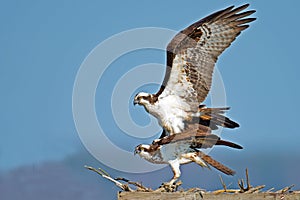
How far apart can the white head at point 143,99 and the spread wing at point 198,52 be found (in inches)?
5.9

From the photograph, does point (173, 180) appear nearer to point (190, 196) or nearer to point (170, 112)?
point (190, 196)

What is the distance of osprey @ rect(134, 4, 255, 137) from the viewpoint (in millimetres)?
9383

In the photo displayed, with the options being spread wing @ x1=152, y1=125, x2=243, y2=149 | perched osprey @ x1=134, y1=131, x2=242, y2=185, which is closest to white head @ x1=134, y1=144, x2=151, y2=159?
perched osprey @ x1=134, y1=131, x2=242, y2=185

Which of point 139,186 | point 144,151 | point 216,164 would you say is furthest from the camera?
point 216,164

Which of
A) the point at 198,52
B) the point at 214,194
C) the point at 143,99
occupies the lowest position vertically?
the point at 214,194

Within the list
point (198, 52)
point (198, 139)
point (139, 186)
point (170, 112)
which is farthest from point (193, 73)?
point (139, 186)

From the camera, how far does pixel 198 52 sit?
378 inches

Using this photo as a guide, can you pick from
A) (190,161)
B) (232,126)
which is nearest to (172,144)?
(190,161)

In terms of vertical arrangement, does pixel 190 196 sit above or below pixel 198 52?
below

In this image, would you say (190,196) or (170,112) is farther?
(170,112)

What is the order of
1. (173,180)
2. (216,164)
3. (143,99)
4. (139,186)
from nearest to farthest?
(139,186) → (173,180) → (216,164) → (143,99)

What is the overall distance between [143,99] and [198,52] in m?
0.95

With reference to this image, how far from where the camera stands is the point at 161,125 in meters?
9.40

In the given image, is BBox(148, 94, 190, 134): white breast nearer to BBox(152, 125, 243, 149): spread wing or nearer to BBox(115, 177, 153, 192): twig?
BBox(152, 125, 243, 149): spread wing
